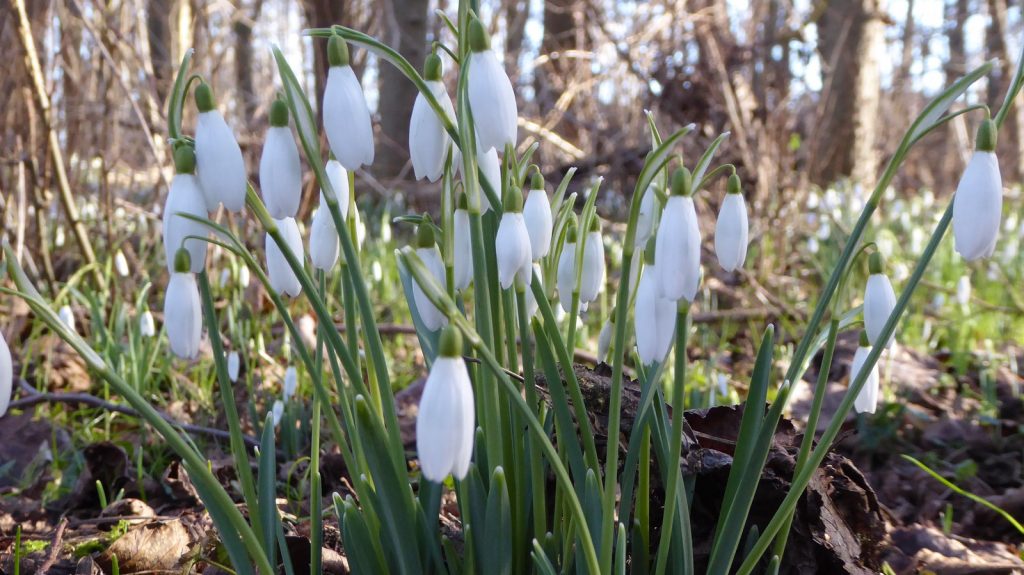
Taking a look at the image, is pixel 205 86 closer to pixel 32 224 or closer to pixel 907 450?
pixel 907 450

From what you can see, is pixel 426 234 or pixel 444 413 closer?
pixel 444 413

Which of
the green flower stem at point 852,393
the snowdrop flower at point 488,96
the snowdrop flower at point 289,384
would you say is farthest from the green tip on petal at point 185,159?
the snowdrop flower at point 289,384

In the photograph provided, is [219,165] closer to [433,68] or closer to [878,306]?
[433,68]

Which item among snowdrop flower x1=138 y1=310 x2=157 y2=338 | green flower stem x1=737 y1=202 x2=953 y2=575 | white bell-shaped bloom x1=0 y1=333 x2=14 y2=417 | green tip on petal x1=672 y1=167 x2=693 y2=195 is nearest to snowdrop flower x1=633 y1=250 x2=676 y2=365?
green tip on petal x1=672 y1=167 x2=693 y2=195

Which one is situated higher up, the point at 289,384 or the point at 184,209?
the point at 184,209

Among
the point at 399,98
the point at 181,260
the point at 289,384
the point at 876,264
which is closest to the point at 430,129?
the point at 181,260

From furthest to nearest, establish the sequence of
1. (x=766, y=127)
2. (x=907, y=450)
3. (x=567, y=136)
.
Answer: (x=567, y=136) < (x=766, y=127) < (x=907, y=450)

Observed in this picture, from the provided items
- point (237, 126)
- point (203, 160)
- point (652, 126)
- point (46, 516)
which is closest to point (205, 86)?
point (203, 160)
